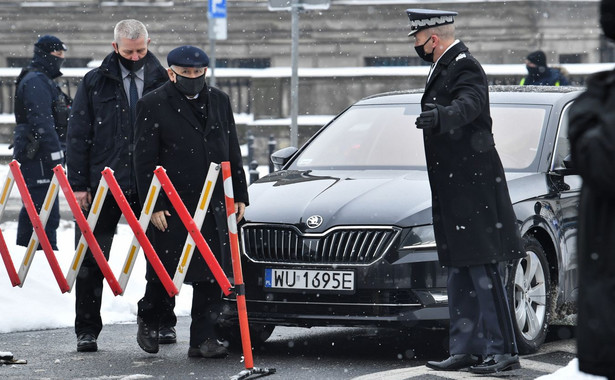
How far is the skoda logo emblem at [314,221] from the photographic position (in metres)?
7.46

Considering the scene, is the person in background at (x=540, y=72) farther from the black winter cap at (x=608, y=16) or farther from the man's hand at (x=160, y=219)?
the black winter cap at (x=608, y=16)

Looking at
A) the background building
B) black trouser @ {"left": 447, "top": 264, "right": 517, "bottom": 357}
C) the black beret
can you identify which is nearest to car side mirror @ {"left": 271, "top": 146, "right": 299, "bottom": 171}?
black trouser @ {"left": 447, "top": 264, "right": 517, "bottom": 357}

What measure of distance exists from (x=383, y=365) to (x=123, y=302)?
3080 millimetres

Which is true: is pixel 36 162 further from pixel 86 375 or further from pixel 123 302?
pixel 86 375

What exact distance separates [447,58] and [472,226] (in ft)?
2.87

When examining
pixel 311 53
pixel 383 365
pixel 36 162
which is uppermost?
pixel 311 53

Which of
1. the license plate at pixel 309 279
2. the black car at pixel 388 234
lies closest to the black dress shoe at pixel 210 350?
the black car at pixel 388 234

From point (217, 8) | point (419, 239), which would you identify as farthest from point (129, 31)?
point (217, 8)

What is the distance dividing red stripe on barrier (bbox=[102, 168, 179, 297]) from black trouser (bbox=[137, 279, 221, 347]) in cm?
15

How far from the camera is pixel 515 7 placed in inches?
1237

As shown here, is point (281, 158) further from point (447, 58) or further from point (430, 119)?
point (430, 119)

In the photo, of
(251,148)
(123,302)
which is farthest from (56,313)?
(251,148)

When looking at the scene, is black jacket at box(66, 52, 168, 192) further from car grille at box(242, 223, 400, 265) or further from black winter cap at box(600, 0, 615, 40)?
black winter cap at box(600, 0, 615, 40)

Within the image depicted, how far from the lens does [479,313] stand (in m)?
6.88
